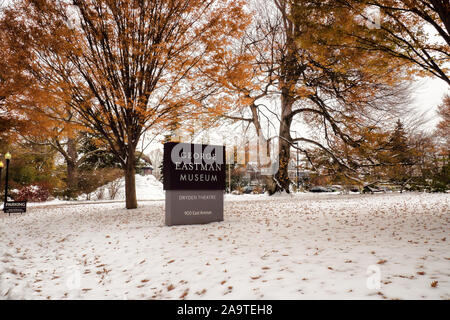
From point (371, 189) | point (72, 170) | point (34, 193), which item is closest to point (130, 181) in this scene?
point (34, 193)

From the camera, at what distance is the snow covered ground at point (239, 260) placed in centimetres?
335

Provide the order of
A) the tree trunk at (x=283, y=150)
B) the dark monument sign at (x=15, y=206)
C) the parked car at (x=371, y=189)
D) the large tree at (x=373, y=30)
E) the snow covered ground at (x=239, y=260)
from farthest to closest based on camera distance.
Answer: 1. the parked car at (x=371, y=189)
2. the tree trunk at (x=283, y=150)
3. the dark monument sign at (x=15, y=206)
4. the large tree at (x=373, y=30)
5. the snow covered ground at (x=239, y=260)

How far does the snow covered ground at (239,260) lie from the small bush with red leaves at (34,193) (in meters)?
13.2

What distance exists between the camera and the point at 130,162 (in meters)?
11.8

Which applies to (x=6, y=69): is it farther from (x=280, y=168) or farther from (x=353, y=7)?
(x=280, y=168)

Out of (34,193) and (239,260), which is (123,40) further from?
(34,193)

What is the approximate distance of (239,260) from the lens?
14.8ft

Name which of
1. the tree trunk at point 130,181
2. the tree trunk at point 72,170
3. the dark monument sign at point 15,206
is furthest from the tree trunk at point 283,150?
the tree trunk at point 72,170


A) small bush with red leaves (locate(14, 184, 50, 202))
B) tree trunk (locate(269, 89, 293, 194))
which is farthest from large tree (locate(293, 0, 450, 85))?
small bush with red leaves (locate(14, 184, 50, 202))

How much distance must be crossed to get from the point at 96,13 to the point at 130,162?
5712 millimetres

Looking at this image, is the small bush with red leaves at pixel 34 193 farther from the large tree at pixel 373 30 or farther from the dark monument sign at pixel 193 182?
the large tree at pixel 373 30

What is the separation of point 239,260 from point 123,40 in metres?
8.78

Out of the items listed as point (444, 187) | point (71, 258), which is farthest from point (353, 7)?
point (444, 187)

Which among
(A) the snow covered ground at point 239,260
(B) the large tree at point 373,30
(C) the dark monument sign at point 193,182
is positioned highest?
(B) the large tree at point 373,30
